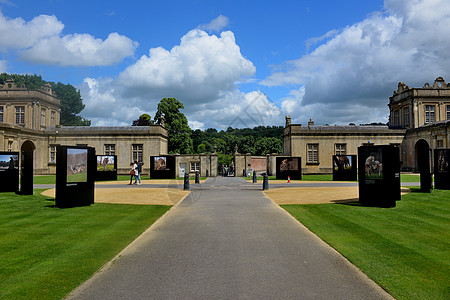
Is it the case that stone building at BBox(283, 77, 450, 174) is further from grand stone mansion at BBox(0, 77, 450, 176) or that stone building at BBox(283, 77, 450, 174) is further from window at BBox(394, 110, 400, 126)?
window at BBox(394, 110, 400, 126)

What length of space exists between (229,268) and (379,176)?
35.1 feet

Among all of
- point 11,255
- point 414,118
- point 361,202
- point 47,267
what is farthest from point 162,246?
point 414,118

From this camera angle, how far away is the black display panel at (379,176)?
524 inches

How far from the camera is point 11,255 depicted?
6488 millimetres

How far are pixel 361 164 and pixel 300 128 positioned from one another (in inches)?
1303

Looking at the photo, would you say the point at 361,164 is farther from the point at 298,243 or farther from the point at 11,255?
the point at 11,255

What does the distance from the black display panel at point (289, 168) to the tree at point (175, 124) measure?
78.7 ft

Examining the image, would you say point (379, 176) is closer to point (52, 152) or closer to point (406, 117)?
point (406, 117)

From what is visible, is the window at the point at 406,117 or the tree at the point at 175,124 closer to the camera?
the window at the point at 406,117

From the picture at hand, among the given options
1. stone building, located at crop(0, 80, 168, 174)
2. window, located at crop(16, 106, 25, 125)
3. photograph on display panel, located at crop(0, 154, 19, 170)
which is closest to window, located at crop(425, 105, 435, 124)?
stone building, located at crop(0, 80, 168, 174)

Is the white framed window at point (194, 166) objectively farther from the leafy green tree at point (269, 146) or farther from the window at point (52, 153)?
the leafy green tree at point (269, 146)

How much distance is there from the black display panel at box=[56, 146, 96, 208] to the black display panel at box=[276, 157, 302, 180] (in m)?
24.5

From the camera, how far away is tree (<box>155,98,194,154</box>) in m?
55.0

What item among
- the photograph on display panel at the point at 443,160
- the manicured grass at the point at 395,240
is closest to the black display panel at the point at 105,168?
the manicured grass at the point at 395,240
